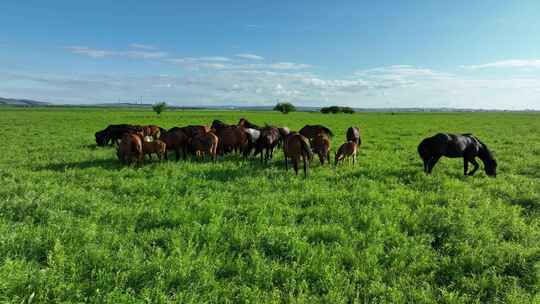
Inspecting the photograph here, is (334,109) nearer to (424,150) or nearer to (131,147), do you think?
(424,150)

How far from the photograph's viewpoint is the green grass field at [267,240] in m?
3.82

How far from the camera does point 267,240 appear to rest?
5062 mm

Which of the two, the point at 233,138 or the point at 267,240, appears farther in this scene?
the point at 233,138

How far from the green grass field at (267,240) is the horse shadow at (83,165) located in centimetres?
140

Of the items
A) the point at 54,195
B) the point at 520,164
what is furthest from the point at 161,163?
the point at 520,164

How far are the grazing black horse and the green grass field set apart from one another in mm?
1052

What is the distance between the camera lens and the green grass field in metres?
3.82

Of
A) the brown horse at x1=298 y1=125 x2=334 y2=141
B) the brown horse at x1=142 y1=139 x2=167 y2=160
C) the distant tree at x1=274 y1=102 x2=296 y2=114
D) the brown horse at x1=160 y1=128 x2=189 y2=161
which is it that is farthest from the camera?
the distant tree at x1=274 y1=102 x2=296 y2=114

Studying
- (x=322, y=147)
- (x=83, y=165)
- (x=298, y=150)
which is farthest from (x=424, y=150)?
(x=83, y=165)

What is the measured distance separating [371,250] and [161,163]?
9.10m

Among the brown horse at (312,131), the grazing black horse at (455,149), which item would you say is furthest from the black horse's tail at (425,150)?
the brown horse at (312,131)

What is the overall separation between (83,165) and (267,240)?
30.7ft

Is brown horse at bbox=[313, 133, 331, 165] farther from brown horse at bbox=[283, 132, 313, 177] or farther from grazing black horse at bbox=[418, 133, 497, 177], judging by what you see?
grazing black horse at bbox=[418, 133, 497, 177]

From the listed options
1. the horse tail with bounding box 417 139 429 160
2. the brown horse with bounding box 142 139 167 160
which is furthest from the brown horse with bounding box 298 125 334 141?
the brown horse with bounding box 142 139 167 160
